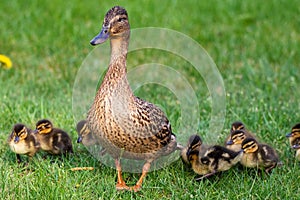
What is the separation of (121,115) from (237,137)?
3.70ft

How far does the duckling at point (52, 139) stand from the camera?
5098mm

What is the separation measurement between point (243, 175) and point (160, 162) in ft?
2.17

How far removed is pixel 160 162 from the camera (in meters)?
5.08

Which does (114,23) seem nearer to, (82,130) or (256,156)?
(82,130)

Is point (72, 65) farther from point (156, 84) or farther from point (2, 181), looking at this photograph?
point (2, 181)

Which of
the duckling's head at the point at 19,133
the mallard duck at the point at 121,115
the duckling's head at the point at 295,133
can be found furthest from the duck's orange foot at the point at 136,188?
the duckling's head at the point at 295,133

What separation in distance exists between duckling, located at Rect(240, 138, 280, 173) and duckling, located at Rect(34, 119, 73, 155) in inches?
55.5

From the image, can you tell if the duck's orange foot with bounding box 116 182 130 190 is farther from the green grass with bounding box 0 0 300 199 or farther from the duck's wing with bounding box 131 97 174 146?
the duck's wing with bounding box 131 97 174 146

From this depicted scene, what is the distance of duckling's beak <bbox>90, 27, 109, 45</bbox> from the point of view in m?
4.32

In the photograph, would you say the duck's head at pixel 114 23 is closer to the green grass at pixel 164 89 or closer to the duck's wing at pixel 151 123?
the duck's wing at pixel 151 123

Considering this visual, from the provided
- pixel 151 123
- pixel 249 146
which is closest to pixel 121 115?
pixel 151 123

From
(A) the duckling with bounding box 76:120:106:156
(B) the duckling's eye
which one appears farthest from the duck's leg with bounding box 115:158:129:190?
(B) the duckling's eye

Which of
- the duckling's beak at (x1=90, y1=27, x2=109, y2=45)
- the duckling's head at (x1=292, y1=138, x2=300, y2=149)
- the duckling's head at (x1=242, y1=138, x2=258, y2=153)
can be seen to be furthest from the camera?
the duckling's head at (x1=292, y1=138, x2=300, y2=149)

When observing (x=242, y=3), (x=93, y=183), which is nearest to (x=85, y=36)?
(x=242, y=3)
